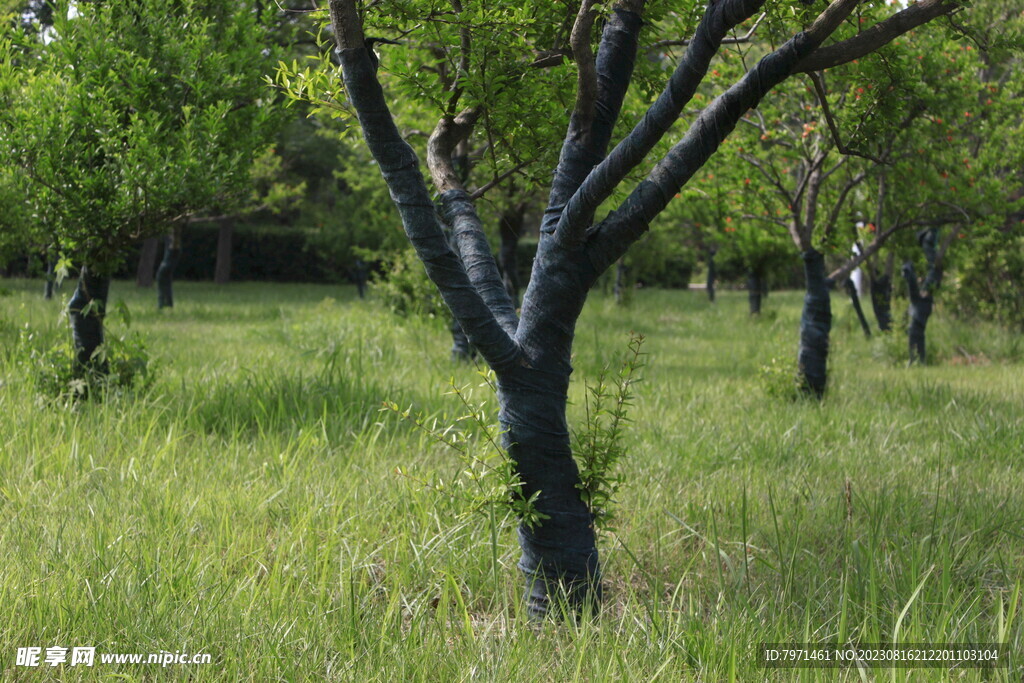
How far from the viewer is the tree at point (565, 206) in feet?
7.07

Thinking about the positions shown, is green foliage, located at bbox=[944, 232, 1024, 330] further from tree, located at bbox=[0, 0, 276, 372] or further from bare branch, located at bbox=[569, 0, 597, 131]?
bare branch, located at bbox=[569, 0, 597, 131]

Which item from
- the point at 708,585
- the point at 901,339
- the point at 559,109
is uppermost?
the point at 559,109

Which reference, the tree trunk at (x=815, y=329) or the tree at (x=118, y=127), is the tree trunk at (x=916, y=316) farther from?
the tree at (x=118, y=127)

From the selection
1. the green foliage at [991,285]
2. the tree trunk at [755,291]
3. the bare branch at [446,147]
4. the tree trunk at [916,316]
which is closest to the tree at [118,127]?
the bare branch at [446,147]

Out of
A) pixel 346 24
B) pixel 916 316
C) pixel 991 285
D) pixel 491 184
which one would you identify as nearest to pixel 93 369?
pixel 491 184

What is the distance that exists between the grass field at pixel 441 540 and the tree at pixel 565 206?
237 millimetres

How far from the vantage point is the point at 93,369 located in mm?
4637

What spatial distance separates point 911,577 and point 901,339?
8.39 m

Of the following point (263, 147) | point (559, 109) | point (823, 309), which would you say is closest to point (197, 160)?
point (263, 147)

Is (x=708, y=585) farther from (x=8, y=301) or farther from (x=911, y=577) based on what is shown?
(x=8, y=301)

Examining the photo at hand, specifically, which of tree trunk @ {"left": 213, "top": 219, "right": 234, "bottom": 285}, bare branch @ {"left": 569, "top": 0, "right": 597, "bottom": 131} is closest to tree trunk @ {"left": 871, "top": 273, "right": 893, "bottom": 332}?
bare branch @ {"left": 569, "top": 0, "right": 597, "bottom": 131}

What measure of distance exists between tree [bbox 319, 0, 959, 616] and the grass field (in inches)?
9.3

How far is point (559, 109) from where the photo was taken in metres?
2.75

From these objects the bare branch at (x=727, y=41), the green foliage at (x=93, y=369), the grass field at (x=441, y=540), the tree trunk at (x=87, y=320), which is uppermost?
the bare branch at (x=727, y=41)
